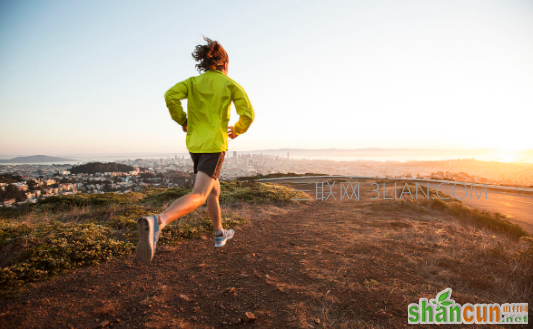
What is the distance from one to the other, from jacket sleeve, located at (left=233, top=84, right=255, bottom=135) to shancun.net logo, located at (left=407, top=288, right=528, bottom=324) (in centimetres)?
266

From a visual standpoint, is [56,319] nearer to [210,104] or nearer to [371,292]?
[210,104]

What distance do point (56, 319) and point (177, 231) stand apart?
2364mm

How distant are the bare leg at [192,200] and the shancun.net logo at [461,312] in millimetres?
2388

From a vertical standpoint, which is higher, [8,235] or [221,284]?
[8,235]

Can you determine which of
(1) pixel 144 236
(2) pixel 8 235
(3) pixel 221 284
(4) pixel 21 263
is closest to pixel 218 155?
(1) pixel 144 236

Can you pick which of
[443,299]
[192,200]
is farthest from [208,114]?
[443,299]

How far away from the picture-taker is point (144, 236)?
2199 millimetres

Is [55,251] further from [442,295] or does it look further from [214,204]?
[442,295]

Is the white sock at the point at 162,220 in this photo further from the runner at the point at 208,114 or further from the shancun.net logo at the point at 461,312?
the shancun.net logo at the point at 461,312

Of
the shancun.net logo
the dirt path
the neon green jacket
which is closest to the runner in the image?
the neon green jacket

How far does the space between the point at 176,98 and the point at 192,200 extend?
1.26 metres

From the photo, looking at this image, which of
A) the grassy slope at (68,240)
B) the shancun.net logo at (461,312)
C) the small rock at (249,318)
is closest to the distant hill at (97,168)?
the grassy slope at (68,240)

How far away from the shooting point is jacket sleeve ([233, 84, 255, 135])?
2859 millimetres

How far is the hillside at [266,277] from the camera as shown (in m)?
2.03
